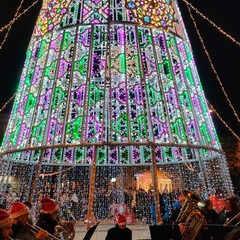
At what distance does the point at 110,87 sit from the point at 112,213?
21.8 ft

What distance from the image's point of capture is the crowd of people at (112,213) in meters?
3.56

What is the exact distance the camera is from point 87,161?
1270 cm

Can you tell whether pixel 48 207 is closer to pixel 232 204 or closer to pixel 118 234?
pixel 118 234

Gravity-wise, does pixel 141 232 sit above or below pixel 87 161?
below

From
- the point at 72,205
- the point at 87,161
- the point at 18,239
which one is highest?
the point at 87,161

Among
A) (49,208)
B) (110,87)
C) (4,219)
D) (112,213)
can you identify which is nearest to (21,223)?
(49,208)

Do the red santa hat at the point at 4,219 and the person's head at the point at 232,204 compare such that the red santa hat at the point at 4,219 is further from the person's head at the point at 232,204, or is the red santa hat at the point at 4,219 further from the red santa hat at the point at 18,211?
the person's head at the point at 232,204

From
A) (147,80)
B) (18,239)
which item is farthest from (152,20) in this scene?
(18,239)

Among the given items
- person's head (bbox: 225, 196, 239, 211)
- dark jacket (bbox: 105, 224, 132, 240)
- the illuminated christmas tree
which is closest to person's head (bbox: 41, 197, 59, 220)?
dark jacket (bbox: 105, 224, 132, 240)

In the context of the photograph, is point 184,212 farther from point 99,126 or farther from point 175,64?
point 175,64

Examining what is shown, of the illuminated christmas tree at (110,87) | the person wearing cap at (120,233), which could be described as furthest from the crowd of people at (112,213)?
the illuminated christmas tree at (110,87)

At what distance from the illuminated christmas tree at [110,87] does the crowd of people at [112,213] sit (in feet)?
5.64

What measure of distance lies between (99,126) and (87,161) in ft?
16.6

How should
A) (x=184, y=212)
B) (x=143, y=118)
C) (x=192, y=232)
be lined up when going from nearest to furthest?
1. (x=192, y=232)
2. (x=184, y=212)
3. (x=143, y=118)
